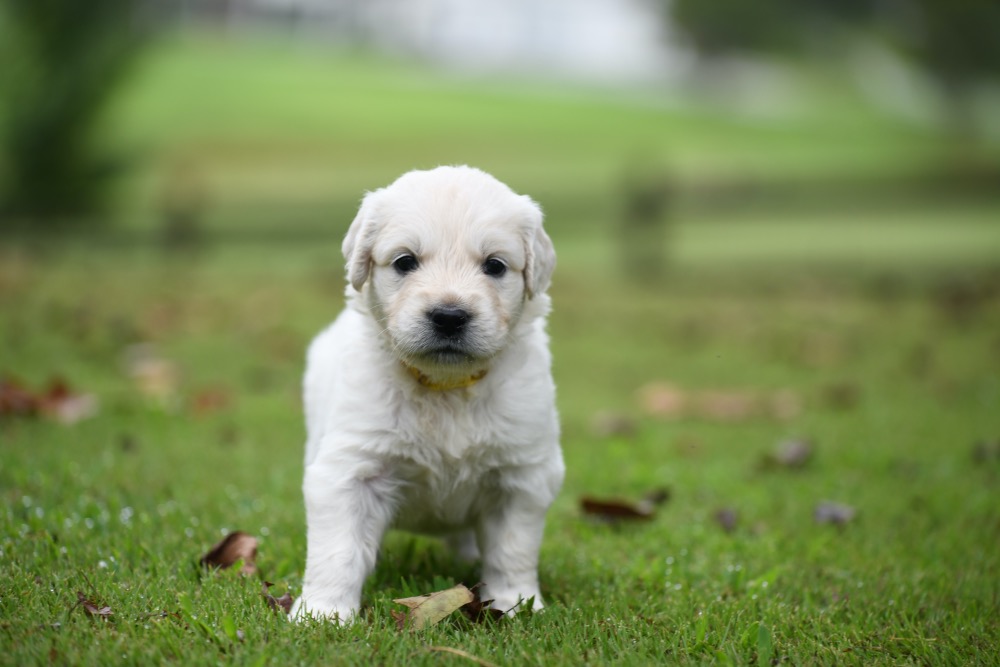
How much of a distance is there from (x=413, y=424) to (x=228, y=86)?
39207 millimetres

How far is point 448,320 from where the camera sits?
10.8 feet

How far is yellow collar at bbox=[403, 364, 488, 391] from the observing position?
11.4 feet

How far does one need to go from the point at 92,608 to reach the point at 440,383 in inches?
49.6

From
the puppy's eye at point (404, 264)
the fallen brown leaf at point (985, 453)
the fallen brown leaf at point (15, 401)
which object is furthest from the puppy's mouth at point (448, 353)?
the fallen brown leaf at point (985, 453)

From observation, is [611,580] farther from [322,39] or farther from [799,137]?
[322,39]

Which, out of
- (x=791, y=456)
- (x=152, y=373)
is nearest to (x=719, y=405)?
(x=791, y=456)

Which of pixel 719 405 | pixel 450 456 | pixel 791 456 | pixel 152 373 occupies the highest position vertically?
pixel 450 456

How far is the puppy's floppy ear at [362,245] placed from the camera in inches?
141

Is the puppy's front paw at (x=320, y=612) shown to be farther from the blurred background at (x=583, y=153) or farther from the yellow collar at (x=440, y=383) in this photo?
the blurred background at (x=583, y=153)

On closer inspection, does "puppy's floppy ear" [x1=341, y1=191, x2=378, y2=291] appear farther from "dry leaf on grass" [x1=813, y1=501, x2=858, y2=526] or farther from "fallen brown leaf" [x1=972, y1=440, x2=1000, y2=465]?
"fallen brown leaf" [x1=972, y1=440, x2=1000, y2=465]

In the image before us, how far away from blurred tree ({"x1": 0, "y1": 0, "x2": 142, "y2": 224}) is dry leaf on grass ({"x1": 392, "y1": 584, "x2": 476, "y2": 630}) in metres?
15.7

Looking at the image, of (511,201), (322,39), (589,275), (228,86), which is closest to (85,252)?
(589,275)

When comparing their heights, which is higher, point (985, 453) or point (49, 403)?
point (985, 453)

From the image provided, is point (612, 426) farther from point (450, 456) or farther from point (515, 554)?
point (450, 456)
